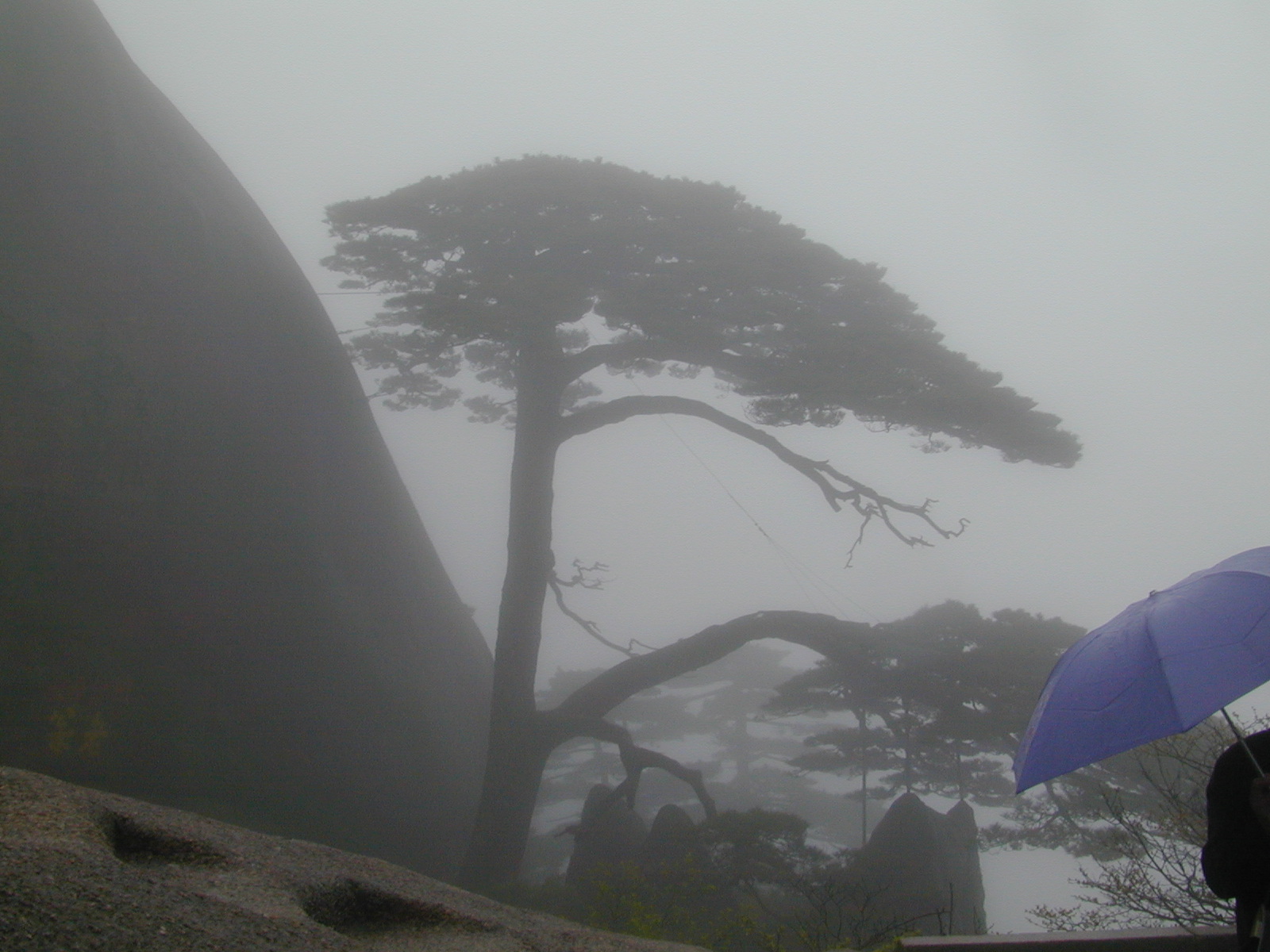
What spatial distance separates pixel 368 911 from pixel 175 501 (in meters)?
6.24

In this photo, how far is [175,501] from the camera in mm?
8430

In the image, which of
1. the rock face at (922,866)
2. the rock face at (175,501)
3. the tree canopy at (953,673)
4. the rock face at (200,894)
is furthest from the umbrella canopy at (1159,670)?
the rock face at (922,866)

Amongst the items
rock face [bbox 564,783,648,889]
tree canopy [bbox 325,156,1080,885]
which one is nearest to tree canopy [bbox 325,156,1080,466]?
tree canopy [bbox 325,156,1080,885]

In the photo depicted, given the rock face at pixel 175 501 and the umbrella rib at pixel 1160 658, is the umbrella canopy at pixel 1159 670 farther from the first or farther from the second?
the rock face at pixel 175 501

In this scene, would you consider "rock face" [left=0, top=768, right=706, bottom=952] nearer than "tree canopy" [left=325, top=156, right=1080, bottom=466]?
Yes

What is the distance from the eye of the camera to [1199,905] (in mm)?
4098

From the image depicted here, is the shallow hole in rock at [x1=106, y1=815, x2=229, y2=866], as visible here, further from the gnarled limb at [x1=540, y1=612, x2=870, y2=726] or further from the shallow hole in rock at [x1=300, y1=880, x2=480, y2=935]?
the gnarled limb at [x1=540, y1=612, x2=870, y2=726]

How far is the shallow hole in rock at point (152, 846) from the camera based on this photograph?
3061mm

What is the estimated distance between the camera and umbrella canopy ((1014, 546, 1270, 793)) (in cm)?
210

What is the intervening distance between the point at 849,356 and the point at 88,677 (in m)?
8.10

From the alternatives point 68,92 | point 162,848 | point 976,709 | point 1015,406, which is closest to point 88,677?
point 162,848

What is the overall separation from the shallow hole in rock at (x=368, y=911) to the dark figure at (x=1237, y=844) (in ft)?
9.08

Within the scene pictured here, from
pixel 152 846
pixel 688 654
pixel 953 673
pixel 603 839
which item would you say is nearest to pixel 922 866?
pixel 953 673

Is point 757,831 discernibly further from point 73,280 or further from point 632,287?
point 73,280
